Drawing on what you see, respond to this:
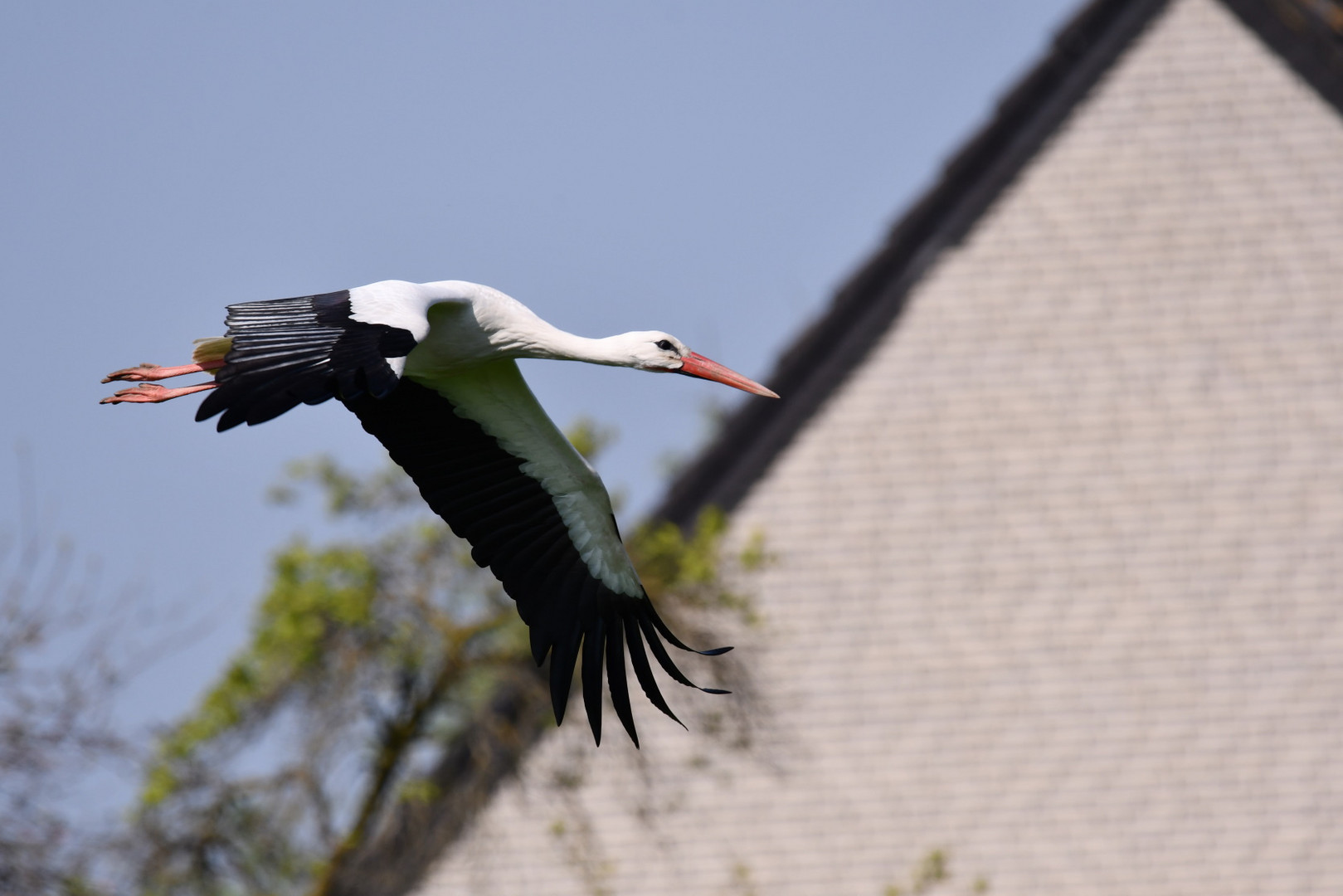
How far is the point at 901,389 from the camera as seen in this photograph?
15.7 metres

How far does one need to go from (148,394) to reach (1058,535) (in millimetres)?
8179

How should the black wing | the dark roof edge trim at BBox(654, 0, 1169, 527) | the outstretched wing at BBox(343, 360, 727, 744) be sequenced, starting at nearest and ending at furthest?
the black wing < the outstretched wing at BBox(343, 360, 727, 744) < the dark roof edge trim at BBox(654, 0, 1169, 527)

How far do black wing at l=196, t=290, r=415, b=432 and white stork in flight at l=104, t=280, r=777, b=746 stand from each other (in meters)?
0.65

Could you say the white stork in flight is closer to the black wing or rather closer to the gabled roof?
the black wing

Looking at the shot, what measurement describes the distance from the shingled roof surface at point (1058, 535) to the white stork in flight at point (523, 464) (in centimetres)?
448

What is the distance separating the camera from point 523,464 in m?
8.86

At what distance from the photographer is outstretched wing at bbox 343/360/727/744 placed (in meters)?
8.55

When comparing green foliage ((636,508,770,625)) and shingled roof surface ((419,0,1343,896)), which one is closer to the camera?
green foliage ((636,508,770,625))

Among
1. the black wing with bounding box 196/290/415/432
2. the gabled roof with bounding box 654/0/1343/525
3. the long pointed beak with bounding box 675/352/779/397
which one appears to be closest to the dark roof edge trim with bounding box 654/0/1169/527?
the gabled roof with bounding box 654/0/1343/525

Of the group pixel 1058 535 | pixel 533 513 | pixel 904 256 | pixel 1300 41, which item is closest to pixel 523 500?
pixel 533 513

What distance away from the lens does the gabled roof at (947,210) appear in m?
15.7

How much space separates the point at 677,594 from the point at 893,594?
2.70 m

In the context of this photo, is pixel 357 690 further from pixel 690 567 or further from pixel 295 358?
pixel 295 358

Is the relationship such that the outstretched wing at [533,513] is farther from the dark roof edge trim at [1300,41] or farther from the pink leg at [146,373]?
the dark roof edge trim at [1300,41]
